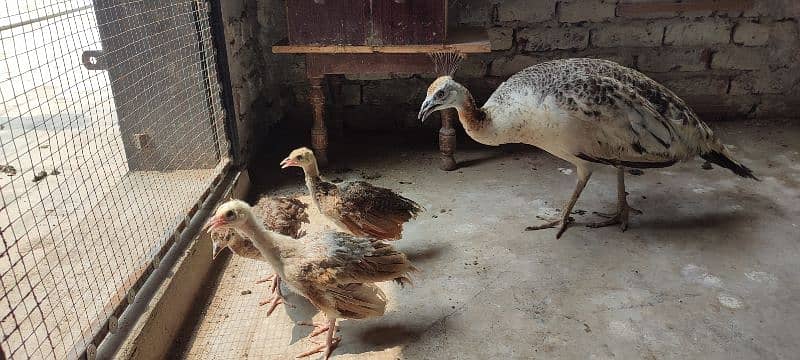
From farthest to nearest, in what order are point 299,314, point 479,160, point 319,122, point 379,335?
1. point 479,160
2. point 319,122
3. point 299,314
4. point 379,335

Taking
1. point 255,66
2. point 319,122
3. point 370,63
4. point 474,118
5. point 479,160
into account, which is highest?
point 370,63

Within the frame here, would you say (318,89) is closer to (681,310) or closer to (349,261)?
(349,261)

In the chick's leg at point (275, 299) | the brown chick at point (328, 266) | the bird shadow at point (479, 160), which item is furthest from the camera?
the bird shadow at point (479, 160)

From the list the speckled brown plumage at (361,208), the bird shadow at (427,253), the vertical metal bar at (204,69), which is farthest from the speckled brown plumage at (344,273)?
the vertical metal bar at (204,69)

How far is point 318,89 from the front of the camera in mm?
3564

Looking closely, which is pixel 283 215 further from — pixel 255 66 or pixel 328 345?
pixel 255 66

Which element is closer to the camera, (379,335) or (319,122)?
(379,335)

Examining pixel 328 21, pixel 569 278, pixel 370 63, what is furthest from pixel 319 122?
pixel 569 278

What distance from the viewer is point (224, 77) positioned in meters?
3.14

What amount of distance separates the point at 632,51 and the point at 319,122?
241 centimetres

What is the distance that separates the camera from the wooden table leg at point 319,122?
3.55 m

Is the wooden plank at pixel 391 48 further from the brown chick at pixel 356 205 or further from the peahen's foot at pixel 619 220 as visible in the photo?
the peahen's foot at pixel 619 220

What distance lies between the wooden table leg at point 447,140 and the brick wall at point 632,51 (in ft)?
2.32

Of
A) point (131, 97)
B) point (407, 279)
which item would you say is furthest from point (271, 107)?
point (407, 279)
